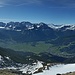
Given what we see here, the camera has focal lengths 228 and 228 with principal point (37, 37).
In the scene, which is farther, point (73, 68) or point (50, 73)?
point (73, 68)

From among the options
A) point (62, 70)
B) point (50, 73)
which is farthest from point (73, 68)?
point (50, 73)

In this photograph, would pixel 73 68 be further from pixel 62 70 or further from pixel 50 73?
pixel 50 73
